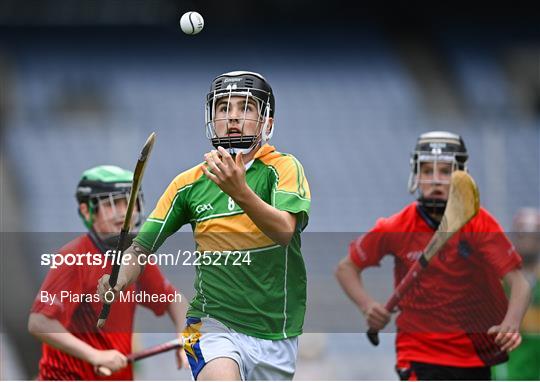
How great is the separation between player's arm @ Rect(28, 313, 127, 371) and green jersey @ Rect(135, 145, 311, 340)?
73 cm

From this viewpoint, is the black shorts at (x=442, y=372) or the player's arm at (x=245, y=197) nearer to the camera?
the player's arm at (x=245, y=197)

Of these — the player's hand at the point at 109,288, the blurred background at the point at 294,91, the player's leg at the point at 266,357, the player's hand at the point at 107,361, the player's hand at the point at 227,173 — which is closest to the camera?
the player's hand at the point at 227,173

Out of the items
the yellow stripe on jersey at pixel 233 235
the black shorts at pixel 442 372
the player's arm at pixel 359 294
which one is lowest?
the black shorts at pixel 442 372

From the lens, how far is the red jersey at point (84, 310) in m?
4.07

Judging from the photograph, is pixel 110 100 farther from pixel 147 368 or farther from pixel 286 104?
pixel 147 368

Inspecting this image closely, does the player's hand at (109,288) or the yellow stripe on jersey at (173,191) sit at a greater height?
the yellow stripe on jersey at (173,191)

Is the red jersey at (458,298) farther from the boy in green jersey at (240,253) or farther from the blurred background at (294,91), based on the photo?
the blurred background at (294,91)

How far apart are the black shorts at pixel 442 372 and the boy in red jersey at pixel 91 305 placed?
984 millimetres

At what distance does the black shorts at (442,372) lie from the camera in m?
4.30

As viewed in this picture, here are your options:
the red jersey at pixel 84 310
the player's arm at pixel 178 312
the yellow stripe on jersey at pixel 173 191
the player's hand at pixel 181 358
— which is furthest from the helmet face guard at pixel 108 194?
the yellow stripe on jersey at pixel 173 191

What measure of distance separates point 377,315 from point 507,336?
0.55m

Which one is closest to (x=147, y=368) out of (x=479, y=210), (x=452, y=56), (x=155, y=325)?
(x=155, y=325)

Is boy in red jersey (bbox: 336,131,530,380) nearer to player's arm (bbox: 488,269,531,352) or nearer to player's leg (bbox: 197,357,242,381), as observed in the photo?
player's arm (bbox: 488,269,531,352)

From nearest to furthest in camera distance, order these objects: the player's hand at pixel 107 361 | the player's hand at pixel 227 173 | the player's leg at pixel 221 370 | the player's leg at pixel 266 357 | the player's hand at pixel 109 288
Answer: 1. the player's hand at pixel 227 173
2. the player's leg at pixel 221 370
3. the player's leg at pixel 266 357
4. the player's hand at pixel 109 288
5. the player's hand at pixel 107 361
